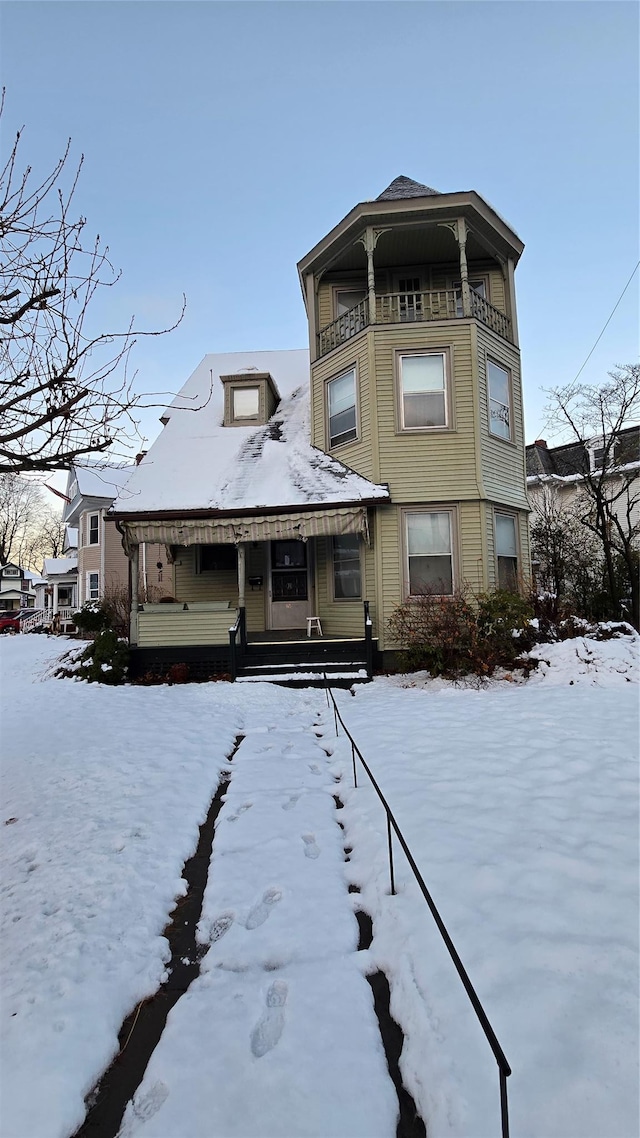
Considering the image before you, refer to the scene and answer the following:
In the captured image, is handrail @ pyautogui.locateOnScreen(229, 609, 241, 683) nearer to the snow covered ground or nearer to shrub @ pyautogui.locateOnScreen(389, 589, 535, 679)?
shrub @ pyautogui.locateOnScreen(389, 589, 535, 679)

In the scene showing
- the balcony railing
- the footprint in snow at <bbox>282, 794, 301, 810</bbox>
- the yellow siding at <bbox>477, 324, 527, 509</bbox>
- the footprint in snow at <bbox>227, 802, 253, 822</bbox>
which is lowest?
the footprint in snow at <bbox>227, 802, 253, 822</bbox>

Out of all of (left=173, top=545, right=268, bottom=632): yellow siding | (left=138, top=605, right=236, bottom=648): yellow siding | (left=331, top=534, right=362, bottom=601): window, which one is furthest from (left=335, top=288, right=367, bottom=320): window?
(left=138, top=605, right=236, bottom=648): yellow siding

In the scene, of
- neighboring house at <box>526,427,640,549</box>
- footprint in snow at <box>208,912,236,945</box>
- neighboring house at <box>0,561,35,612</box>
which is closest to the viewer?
footprint in snow at <box>208,912,236,945</box>

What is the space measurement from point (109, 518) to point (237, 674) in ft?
15.1

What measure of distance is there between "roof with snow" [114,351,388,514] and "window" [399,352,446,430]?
6.03 feet

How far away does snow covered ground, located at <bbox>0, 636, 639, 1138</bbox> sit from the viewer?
209 cm

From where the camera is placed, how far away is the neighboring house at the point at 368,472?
37.8 ft

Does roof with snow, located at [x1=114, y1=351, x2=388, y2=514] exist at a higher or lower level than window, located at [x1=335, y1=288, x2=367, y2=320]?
lower

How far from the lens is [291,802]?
4.92 m

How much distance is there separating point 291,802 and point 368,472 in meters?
8.48

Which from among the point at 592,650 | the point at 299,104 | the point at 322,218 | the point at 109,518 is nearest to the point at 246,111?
the point at 299,104

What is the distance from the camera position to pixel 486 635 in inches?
387

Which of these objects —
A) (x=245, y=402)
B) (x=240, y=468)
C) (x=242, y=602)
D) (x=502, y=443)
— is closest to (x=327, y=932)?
(x=242, y=602)

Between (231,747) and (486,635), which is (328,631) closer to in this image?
(486,635)
